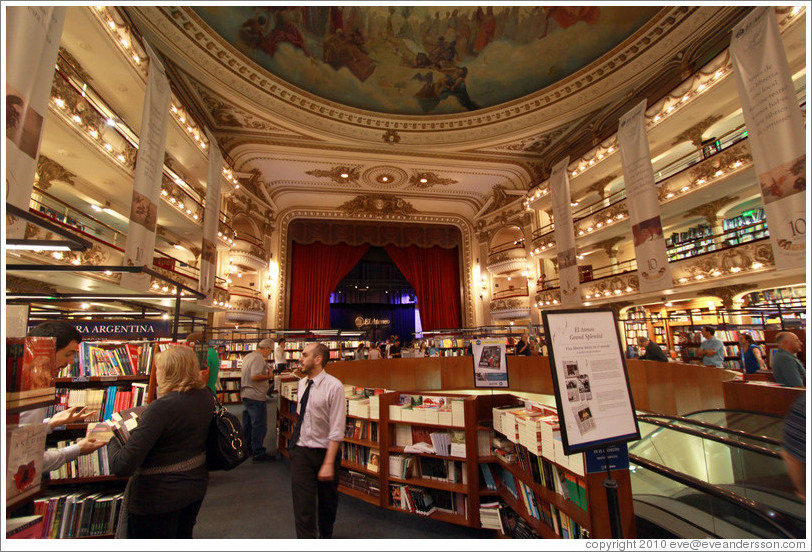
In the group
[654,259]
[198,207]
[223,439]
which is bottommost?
[223,439]

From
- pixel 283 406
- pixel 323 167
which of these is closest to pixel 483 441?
pixel 283 406

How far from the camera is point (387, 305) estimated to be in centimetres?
1969

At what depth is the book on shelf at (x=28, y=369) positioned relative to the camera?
1551 millimetres

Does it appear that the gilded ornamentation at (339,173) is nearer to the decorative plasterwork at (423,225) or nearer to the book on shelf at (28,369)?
the decorative plasterwork at (423,225)

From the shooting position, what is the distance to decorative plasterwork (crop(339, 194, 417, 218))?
15.5 m

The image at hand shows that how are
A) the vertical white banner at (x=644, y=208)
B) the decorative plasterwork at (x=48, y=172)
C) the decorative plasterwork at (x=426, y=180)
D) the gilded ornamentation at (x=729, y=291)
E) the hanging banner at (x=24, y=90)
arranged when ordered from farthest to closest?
the decorative plasterwork at (x=426, y=180) < the gilded ornamentation at (x=729, y=291) < the vertical white banner at (x=644, y=208) < the decorative plasterwork at (x=48, y=172) < the hanging banner at (x=24, y=90)

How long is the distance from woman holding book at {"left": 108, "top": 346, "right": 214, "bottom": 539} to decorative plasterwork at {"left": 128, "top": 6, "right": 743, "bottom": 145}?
833 cm

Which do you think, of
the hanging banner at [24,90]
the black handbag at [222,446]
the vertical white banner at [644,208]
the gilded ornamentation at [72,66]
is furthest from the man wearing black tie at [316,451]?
the vertical white banner at [644,208]

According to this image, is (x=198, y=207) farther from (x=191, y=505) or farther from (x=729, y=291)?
(x=729, y=291)

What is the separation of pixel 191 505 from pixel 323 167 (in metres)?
12.4

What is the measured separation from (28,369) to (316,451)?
1744 mm

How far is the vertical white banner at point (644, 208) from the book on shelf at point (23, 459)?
371 inches

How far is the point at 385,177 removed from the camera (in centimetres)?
1409

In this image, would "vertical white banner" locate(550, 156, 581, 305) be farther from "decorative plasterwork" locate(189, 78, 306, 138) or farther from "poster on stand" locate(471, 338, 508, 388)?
"decorative plasterwork" locate(189, 78, 306, 138)
